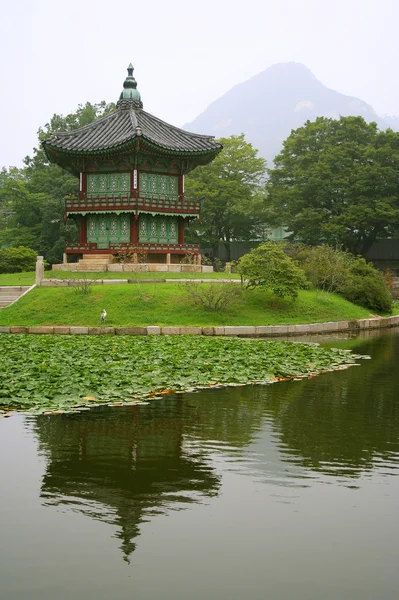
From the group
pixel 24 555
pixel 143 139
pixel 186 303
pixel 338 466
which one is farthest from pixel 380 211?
pixel 24 555

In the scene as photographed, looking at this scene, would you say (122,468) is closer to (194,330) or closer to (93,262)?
(194,330)

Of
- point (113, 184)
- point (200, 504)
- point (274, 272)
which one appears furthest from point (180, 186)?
point (200, 504)

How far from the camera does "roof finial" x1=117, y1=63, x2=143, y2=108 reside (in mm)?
49344

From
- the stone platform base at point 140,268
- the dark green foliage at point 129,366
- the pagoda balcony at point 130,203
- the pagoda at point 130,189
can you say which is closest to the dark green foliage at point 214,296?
the dark green foliage at point 129,366

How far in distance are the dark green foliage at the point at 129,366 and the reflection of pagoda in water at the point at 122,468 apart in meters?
1.51

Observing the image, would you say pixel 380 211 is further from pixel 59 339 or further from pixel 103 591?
pixel 103 591

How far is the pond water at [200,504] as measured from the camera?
584 cm

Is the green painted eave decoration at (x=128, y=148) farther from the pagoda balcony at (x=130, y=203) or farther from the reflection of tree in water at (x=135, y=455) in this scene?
the reflection of tree in water at (x=135, y=455)

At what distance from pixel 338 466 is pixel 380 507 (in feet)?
5.47

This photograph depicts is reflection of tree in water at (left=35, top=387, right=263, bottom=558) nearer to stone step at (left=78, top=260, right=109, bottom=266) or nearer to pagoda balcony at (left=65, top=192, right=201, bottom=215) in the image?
stone step at (left=78, top=260, right=109, bottom=266)

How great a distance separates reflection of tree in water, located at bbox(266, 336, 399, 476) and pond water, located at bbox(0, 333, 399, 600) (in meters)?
0.05

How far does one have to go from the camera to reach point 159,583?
19.0 feet

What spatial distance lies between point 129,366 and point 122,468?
322 inches

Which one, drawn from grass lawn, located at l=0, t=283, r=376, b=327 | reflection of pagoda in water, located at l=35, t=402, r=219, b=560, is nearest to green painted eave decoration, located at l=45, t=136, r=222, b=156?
grass lawn, located at l=0, t=283, r=376, b=327
